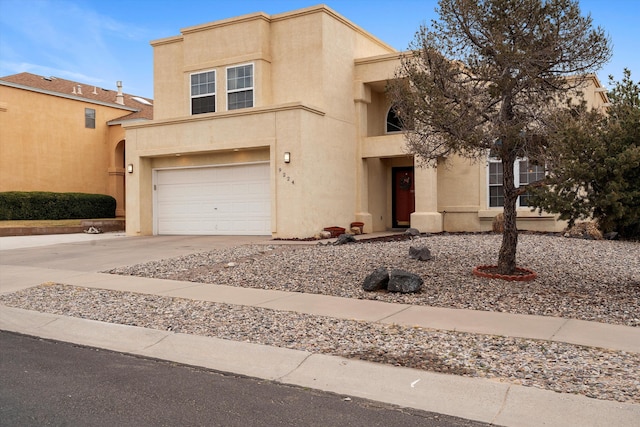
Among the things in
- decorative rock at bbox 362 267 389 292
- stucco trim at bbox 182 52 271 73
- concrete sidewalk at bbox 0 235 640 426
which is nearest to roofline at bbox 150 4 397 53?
stucco trim at bbox 182 52 271 73

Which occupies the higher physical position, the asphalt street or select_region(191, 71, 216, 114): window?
select_region(191, 71, 216, 114): window

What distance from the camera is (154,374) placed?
19.0 feet

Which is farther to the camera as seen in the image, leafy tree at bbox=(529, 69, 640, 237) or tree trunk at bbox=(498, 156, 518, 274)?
tree trunk at bbox=(498, 156, 518, 274)

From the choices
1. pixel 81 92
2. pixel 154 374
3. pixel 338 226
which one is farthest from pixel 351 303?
pixel 81 92

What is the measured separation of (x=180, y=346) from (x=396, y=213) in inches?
664

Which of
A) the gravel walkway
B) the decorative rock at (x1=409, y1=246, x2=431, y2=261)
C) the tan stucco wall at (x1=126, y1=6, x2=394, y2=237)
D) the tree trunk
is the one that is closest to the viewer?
the gravel walkway

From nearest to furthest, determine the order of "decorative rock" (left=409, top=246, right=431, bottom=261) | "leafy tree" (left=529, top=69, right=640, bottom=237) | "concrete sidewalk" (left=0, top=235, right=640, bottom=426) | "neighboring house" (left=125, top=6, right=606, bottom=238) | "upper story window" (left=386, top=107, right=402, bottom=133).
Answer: "concrete sidewalk" (left=0, top=235, right=640, bottom=426)
"leafy tree" (left=529, top=69, right=640, bottom=237)
"decorative rock" (left=409, top=246, right=431, bottom=261)
"neighboring house" (left=125, top=6, right=606, bottom=238)
"upper story window" (left=386, top=107, right=402, bottom=133)

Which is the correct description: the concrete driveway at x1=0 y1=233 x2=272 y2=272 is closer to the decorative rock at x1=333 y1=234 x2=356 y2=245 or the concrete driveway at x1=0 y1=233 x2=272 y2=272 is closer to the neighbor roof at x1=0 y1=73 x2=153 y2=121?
the decorative rock at x1=333 y1=234 x2=356 y2=245

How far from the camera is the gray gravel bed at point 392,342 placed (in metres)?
5.38

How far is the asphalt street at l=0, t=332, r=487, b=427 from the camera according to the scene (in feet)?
14.8

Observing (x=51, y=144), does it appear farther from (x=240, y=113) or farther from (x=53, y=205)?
(x=240, y=113)

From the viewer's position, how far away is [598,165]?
8.55m

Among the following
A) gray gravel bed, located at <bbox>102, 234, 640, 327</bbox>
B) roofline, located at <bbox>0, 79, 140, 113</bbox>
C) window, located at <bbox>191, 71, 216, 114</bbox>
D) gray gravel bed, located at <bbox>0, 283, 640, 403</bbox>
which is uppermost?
roofline, located at <bbox>0, 79, 140, 113</bbox>

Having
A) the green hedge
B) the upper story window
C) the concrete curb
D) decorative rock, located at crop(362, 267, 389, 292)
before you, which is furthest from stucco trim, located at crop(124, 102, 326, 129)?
the concrete curb
